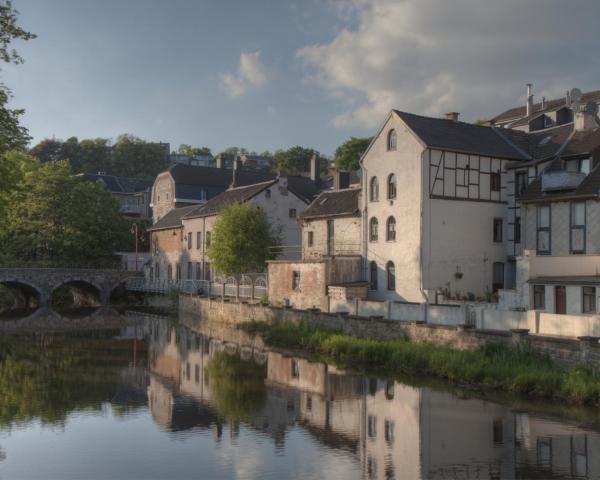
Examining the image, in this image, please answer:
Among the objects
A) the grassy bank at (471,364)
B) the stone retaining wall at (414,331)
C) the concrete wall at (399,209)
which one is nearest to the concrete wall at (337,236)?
the concrete wall at (399,209)

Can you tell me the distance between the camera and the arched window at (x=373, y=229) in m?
35.0

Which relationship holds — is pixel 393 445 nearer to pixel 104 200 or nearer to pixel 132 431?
pixel 132 431

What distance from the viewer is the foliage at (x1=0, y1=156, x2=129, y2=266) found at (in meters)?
58.1

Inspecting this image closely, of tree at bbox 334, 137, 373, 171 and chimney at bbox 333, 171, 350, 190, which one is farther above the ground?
tree at bbox 334, 137, 373, 171

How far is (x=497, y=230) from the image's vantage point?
111 ft

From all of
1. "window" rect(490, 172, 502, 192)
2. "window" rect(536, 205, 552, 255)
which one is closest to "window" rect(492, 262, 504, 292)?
"window" rect(536, 205, 552, 255)

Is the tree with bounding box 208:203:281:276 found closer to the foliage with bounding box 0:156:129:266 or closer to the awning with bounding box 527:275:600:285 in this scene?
the awning with bounding box 527:275:600:285

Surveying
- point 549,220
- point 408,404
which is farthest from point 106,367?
point 549,220

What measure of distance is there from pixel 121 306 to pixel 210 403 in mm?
39122

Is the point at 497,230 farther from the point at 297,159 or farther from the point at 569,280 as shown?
the point at 297,159

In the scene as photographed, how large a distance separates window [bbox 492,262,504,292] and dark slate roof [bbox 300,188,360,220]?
768cm

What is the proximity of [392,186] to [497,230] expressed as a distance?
18.3ft

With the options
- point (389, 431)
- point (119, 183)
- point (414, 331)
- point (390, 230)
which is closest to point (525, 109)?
point (390, 230)

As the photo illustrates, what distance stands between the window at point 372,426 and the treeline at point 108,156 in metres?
93.8
